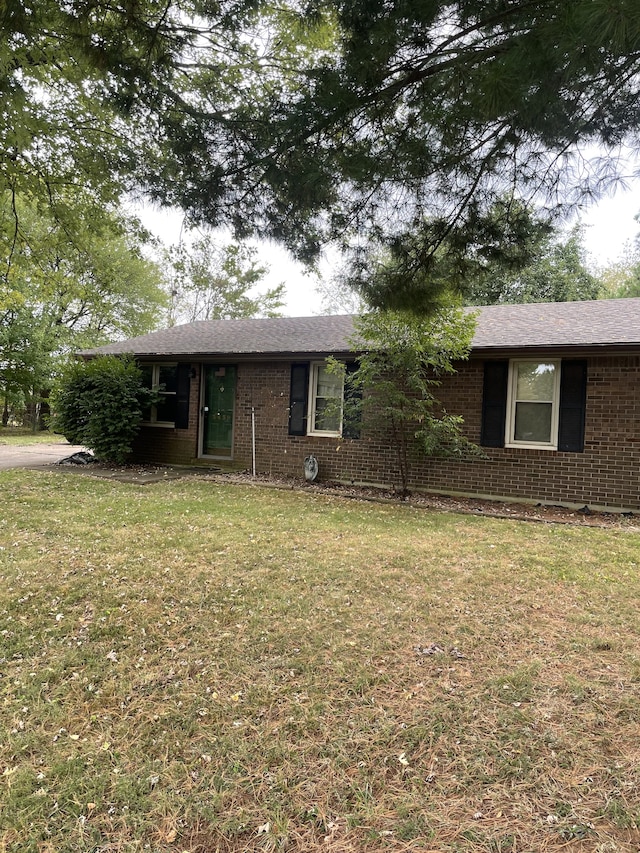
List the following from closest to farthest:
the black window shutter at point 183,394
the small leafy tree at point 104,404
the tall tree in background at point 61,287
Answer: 1. the tall tree in background at point 61,287
2. the small leafy tree at point 104,404
3. the black window shutter at point 183,394

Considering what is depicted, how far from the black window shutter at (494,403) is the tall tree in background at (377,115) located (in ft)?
12.2

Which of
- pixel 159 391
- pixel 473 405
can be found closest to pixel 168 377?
pixel 159 391

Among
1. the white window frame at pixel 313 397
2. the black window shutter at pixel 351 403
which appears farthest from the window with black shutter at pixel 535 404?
the white window frame at pixel 313 397

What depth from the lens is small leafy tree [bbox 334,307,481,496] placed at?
7359 millimetres

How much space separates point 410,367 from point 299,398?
2.81 meters

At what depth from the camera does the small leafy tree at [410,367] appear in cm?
736

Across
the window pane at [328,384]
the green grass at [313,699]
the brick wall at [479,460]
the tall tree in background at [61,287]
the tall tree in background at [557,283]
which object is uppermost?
the tall tree in background at [557,283]

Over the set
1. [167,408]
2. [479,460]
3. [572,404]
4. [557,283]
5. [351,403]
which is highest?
[557,283]

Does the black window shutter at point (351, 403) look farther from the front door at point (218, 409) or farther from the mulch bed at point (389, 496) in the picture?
the front door at point (218, 409)

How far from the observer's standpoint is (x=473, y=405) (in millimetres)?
8273

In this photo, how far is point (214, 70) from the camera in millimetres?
5461

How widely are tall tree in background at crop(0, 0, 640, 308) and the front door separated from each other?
569 cm

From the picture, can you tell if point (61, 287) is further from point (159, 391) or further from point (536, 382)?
point (536, 382)

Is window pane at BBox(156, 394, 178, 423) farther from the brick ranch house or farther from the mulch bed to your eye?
the mulch bed
